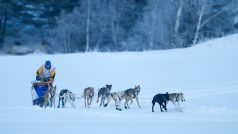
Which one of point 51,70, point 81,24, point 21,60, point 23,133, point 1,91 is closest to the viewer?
point 23,133

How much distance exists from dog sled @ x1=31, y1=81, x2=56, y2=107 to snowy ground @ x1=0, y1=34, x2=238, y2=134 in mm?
719

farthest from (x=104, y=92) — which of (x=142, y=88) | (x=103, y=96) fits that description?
(x=142, y=88)

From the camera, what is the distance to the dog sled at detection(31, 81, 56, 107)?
12.0 m

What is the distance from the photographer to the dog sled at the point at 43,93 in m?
12.0

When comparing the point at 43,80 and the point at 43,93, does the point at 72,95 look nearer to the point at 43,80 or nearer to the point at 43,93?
the point at 43,93

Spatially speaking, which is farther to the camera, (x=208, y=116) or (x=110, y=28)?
(x=110, y=28)

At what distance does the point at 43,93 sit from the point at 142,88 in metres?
4.31

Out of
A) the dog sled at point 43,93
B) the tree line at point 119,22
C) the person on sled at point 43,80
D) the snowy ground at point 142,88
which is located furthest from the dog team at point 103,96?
the tree line at point 119,22

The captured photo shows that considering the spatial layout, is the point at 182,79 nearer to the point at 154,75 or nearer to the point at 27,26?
the point at 154,75

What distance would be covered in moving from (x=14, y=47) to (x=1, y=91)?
52.9ft

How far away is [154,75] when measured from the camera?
1662 cm

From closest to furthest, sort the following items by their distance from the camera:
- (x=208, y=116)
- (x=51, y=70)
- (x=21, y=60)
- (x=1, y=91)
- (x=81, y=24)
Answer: (x=208, y=116) → (x=51, y=70) → (x=1, y=91) → (x=21, y=60) → (x=81, y=24)

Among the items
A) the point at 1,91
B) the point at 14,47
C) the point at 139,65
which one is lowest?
the point at 1,91

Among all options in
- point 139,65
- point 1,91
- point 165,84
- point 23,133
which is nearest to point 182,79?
point 165,84
